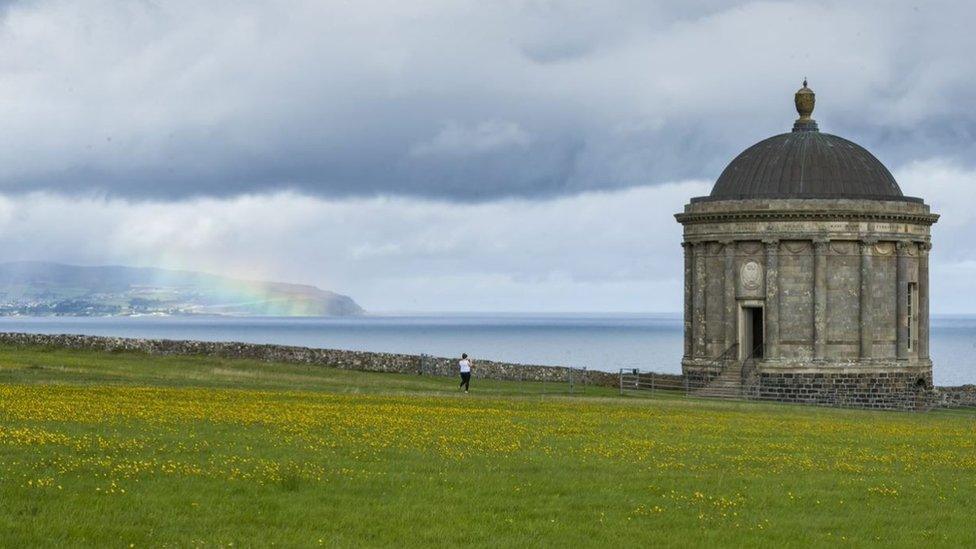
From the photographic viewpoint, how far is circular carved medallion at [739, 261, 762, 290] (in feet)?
206

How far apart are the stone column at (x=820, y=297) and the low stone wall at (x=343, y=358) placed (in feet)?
31.4

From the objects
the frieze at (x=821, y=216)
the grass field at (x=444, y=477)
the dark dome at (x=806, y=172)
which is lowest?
the grass field at (x=444, y=477)

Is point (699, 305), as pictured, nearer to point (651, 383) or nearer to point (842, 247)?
point (651, 383)

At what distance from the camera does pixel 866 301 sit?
62281 mm

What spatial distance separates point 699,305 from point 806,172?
7595mm

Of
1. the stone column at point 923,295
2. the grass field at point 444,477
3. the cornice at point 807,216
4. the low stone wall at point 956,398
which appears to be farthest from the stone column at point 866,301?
the grass field at point 444,477

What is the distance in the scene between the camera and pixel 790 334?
62656mm

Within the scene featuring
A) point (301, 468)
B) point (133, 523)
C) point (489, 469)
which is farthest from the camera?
point (489, 469)

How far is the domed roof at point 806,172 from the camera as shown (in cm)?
6256

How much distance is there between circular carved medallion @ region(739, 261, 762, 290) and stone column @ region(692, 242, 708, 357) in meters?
2.07

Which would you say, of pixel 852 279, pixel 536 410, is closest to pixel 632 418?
pixel 536 410

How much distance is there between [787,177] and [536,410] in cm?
2566

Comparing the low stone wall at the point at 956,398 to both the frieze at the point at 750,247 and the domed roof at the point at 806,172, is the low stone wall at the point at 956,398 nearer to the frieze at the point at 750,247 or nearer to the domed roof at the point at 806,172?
the domed roof at the point at 806,172

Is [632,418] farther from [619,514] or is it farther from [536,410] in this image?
[619,514]
